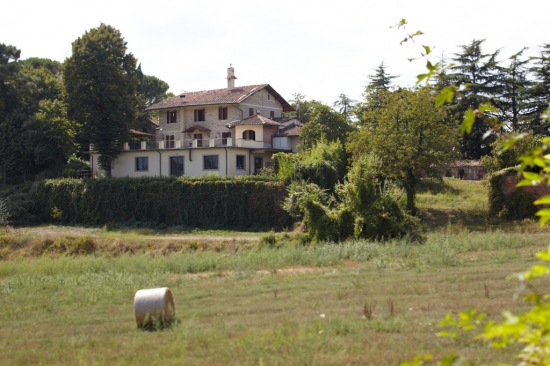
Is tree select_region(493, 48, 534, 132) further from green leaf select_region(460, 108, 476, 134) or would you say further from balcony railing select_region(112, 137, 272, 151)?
green leaf select_region(460, 108, 476, 134)

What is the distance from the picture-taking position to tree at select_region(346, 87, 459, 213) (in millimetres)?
36938

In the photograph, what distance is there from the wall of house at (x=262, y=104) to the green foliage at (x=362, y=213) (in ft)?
94.7

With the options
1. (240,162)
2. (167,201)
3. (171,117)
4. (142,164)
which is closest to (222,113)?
(171,117)

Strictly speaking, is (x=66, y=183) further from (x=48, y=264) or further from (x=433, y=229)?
(x=433, y=229)

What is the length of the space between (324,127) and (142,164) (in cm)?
1915

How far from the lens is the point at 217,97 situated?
6112 cm

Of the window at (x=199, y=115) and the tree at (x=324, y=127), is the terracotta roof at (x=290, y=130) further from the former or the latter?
the window at (x=199, y=115)

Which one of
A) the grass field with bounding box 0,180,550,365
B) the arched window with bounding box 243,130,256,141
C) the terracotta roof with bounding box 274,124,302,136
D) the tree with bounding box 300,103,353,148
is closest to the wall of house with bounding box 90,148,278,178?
the arched window with bounding box 243,130,256,141

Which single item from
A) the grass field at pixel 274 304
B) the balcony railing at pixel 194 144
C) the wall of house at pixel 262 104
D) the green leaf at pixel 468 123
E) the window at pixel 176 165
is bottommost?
the grass field at pixel 274 304

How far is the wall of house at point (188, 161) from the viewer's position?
51.6 metres

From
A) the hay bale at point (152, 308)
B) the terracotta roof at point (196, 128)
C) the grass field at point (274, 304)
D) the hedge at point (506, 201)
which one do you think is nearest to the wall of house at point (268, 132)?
the terracotta roof at point (196, 128)

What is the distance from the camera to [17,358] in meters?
10.9

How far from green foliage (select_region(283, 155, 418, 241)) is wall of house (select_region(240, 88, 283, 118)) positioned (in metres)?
28.9

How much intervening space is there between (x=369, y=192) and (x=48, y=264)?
54.2 ft
